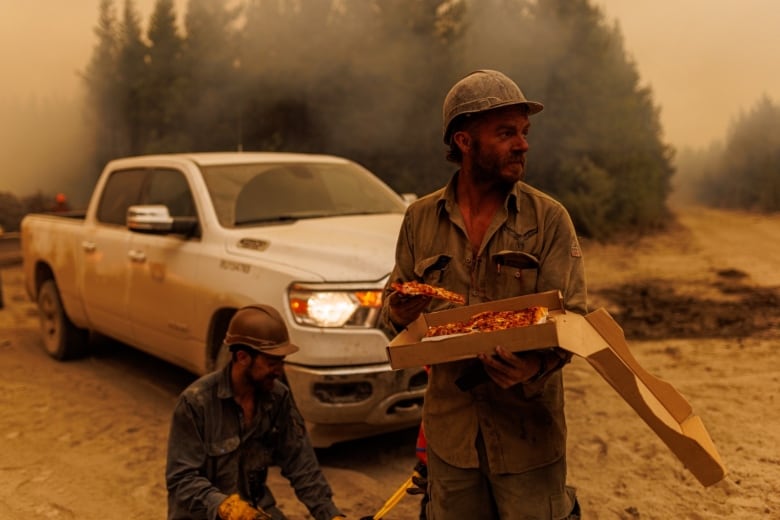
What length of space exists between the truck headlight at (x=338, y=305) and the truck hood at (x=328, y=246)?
0.08 m

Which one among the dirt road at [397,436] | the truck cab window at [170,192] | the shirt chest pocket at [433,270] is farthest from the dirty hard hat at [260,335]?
the truck cab window at [170,192]

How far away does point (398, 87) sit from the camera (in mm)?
17844

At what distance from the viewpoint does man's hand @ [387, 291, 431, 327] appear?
2.17 meters

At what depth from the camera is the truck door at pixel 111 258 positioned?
5852mm

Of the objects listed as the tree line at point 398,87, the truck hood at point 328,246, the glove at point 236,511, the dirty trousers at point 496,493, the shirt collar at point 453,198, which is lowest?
the glove at point 236,511

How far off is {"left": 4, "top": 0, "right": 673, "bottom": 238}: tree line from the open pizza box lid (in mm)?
16055

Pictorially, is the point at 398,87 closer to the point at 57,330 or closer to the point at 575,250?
the point at 57,330

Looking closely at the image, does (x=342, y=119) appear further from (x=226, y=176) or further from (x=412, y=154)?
(x=226, y=176)

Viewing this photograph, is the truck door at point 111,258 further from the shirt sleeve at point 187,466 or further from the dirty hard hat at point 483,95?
the dirty hard hat at point 483,95

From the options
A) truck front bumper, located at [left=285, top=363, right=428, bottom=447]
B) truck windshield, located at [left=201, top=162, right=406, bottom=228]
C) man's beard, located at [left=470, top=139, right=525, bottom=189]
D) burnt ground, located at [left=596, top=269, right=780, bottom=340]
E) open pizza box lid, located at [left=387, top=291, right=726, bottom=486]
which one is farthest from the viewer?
burnt ground, located at [left=596, top=269, right=780, bottom=340]

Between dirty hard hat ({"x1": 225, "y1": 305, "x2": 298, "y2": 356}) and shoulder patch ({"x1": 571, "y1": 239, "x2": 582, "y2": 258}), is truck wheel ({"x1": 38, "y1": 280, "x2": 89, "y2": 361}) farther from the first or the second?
shoulder patch ({"x1": 571, "y1": 239, "x2": 582, "y2": 258})

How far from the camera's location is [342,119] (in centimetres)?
1844

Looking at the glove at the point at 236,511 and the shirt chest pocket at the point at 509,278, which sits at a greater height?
the shirt chest pocket at the point at 509,278

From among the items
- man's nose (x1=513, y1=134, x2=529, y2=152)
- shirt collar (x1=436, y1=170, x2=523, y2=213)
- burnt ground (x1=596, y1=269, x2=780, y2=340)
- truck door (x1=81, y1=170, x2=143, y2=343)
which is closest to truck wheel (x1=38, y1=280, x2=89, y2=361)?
truck door (x1=81, y1=170, x2=143, y2=343)
